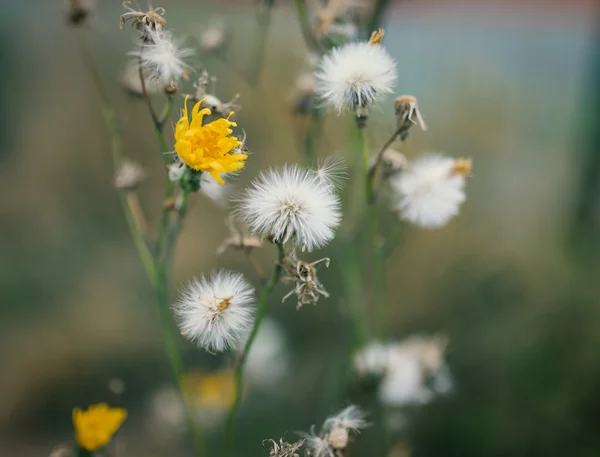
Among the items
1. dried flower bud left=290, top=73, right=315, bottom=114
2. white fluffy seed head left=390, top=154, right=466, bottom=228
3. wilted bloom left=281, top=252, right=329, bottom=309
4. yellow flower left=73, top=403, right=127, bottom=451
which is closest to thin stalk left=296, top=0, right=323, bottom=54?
dried flower bud left=290, top=73, right=315, bottom=114

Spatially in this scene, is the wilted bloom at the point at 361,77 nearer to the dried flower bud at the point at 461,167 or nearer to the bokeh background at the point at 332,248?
the dried flower bud at the point at 461,167

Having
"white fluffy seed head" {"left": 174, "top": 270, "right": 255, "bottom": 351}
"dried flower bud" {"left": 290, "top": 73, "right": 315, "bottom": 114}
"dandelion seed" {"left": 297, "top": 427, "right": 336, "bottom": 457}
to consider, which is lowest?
"dandelion seed" {"left": 297, "top": 427, "right": 336, "bottom": 457}

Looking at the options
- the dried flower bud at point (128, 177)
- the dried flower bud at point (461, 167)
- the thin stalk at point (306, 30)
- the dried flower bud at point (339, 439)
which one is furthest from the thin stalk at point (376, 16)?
the dried flower bud at point (339, 439)

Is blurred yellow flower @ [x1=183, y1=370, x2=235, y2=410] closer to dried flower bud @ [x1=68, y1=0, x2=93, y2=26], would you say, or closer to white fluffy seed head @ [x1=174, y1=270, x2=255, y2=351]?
white fluffy seed head @ [x1=174, y1=270, x2=255, y2=351]

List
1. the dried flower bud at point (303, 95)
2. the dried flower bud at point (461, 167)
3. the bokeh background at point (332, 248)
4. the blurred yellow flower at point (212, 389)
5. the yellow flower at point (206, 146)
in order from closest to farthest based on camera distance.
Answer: the yellow flower at point (206, 146), the dried flower bud at point (461, 167), the dried flower bud at point (303, 95), the blurred yellow flower at point (212, 389), the bokeh background at point (332, 248)

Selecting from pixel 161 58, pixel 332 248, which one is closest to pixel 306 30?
pixel 161 58

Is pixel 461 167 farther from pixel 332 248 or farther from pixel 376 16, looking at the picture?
pixel 332 248

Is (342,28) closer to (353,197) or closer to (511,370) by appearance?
(353,197)
